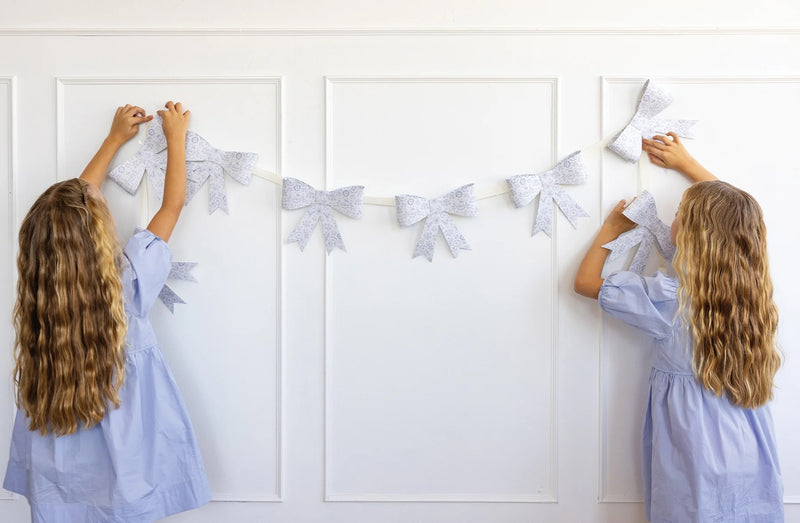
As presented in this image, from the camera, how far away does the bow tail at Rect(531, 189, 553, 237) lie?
162 centimetres

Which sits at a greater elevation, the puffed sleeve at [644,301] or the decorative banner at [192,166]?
the decorative banner at [192,166]

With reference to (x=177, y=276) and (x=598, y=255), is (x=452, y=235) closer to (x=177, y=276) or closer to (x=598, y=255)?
(x=598, y=255)

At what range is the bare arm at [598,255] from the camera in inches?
61.6

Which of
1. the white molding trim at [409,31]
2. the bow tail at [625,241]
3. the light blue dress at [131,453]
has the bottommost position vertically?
the light blue dress at [131,453]

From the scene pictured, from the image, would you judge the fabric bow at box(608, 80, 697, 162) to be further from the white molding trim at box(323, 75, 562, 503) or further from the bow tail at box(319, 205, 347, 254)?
the bow tail at box(319, 205, 347, 254)

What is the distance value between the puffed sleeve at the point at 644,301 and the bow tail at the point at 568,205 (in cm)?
21

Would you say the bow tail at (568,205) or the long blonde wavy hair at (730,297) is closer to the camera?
the long blonde wavy hair at (730,297)

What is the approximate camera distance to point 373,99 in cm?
Result: 163

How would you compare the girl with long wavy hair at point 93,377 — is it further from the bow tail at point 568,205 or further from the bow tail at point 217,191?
the bow tail at point 568,205

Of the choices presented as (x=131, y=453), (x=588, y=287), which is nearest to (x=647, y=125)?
(x=588, y=287)

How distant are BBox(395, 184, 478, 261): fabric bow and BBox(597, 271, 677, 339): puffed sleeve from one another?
0.40m

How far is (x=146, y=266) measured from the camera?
1.47 m

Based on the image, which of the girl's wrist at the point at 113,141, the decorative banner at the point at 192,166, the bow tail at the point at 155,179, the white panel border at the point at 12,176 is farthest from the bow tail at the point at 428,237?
the white panel border at the point at 12,176

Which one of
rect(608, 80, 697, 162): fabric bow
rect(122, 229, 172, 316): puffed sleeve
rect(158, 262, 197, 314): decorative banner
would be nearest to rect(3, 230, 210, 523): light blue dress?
rect(122, 229, 172, 316): puffed sleeve
